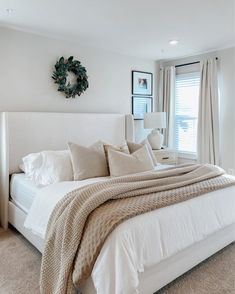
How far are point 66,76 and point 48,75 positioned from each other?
0.86 ft

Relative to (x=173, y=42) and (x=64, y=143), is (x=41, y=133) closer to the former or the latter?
(x=64, y=143)

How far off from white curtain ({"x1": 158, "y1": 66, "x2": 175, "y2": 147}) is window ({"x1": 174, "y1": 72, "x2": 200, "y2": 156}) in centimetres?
9

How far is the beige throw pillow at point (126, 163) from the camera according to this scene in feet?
9.39

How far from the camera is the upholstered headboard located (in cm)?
318

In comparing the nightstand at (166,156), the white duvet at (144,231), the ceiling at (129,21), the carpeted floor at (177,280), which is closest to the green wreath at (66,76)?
the ceiling at (129,21)

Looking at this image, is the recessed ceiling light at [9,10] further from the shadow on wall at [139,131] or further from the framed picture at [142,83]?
the shadow on wall at [139,131]

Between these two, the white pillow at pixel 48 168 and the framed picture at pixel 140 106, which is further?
the framed picture at pixel 140 106

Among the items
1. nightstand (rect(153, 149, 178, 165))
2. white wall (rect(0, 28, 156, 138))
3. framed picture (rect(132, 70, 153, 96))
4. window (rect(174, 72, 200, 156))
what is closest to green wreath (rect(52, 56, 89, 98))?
white wall (rect(0, 28, 156, 138))

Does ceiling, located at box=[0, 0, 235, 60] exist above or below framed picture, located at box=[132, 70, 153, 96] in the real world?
above

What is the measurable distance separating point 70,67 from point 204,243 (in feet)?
9.56

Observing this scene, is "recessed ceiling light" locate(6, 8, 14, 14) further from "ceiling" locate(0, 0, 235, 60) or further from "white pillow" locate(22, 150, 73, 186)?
"white pillow" locate(22, 150, 73, 186)

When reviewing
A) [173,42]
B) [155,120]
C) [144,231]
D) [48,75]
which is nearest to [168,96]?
[155,120]

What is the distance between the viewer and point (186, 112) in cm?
496

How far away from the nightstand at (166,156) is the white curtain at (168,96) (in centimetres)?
46
